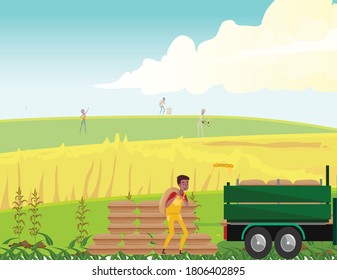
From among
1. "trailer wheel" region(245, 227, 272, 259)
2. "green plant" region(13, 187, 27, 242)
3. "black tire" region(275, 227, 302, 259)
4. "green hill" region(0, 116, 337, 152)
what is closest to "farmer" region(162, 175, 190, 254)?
"trailer wheel" region(245, 227, 272, 259)

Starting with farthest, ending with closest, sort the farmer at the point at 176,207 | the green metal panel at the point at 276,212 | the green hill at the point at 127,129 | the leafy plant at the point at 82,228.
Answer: the green hill at the point at 127,129
the leafy plant at the point at 82,228
the farmer at the point at 176,207
the green metal panel at the point at 276,212

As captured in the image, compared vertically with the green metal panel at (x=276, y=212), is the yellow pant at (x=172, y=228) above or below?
below

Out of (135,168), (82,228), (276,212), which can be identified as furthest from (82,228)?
(276,212)

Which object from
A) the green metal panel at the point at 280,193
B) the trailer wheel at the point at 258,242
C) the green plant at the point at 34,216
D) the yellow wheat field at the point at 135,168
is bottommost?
the trailer wheel at the point at 258,242

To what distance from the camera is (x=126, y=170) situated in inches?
706

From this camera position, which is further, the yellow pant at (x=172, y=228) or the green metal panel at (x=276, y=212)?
the yellow pant at (x=172, y=228)

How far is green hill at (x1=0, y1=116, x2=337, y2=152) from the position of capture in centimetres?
1925

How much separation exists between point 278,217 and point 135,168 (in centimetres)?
387

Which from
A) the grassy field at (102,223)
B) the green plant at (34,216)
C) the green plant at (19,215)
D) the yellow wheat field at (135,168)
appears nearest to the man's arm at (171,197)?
the grassy field at (102,223)

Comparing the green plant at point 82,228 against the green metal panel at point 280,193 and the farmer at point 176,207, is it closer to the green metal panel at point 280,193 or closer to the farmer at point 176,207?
the farmer at point 176,207

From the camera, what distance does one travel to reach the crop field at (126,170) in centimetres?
1714

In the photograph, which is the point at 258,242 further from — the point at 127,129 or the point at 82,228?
the point at 127,129

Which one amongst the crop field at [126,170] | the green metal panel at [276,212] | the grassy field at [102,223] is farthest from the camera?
the crop field at [126,170]

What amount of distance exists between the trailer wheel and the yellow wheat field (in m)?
2.50
